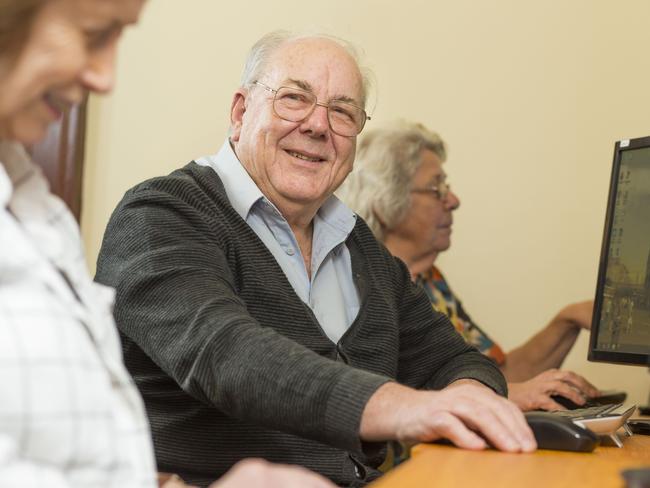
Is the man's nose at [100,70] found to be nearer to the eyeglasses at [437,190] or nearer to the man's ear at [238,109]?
the man's ear at [238,109]

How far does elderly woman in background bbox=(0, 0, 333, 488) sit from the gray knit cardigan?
1.17ft

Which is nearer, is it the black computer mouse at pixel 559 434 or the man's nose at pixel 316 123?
the black computer mouse at pixel 559 434

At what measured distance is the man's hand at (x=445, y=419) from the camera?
111cm

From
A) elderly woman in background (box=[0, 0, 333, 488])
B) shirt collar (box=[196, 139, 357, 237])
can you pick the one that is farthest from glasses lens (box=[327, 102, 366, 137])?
elderly woman in background (box=[0, 0, 333, 488])

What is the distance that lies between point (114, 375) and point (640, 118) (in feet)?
8.33

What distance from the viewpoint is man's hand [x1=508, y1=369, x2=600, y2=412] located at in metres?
1.99

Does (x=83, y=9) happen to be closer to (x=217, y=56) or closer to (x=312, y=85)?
(x=312, y=85)

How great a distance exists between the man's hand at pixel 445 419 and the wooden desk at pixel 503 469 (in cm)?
2

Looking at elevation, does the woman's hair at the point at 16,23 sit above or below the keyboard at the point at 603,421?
above

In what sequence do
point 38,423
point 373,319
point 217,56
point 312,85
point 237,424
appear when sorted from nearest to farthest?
point 38,423, point 237,424, point 373,319, point 312,85, point 217,56

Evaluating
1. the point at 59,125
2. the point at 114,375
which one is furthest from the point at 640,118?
the point at 114,375

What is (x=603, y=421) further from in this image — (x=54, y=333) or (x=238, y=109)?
(x=238, y=109)

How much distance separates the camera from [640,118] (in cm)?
307

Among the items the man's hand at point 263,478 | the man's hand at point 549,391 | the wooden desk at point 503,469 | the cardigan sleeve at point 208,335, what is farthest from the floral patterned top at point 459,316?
the man's hand at point 263,478
